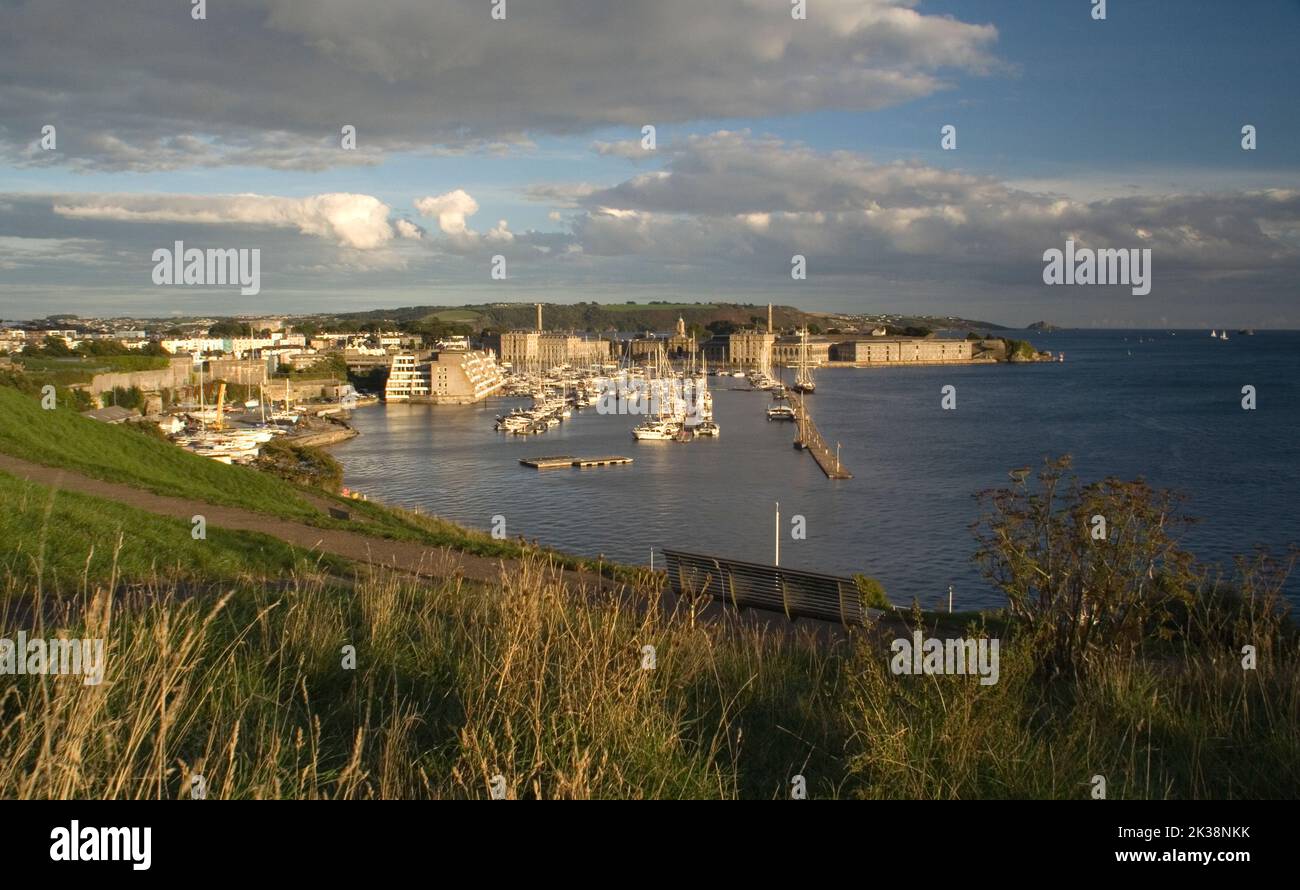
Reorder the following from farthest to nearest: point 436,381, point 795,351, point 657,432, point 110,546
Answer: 1. point 795,351
2. point 436,381
3. point 657,432
4. point 110,546

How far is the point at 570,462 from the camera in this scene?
122ft

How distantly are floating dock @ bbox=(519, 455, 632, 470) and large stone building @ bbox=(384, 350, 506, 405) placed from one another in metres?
31.7

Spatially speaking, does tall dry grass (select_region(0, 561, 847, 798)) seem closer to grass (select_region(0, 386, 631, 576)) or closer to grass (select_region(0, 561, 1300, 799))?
grass (select_region(0, 561, 1300, 799))

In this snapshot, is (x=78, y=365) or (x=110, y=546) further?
(x=78, y=365)

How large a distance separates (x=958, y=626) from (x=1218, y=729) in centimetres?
367

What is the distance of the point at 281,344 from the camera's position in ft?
319

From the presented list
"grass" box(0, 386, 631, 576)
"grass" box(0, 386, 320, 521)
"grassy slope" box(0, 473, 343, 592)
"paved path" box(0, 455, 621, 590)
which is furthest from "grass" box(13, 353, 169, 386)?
"grassy slope" box(0, 473, 343, 592)

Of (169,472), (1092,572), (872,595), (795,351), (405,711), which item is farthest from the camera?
(795,351)

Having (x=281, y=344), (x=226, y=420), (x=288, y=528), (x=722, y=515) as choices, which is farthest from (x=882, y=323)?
(x=288, y=528)

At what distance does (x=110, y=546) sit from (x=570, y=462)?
3072 centimetres

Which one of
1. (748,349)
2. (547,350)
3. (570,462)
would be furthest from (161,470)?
(748,349)

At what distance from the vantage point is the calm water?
22812 mm

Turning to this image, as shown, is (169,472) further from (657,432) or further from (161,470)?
(657,432)
